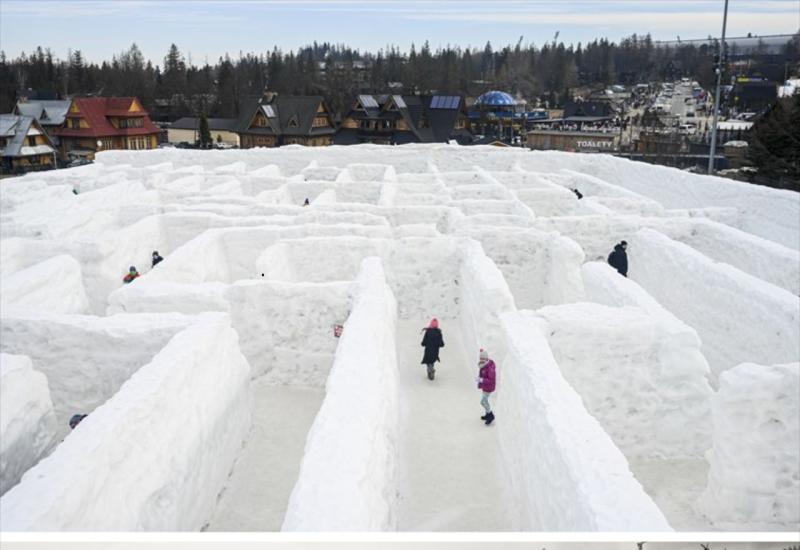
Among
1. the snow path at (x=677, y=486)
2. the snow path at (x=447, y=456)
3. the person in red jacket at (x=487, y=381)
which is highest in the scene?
the person in red jacket at (x=487, y=381)

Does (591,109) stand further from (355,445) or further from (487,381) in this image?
(355,445)

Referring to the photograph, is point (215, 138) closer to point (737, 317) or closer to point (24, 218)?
point (24, 218)

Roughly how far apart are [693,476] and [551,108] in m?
68.7

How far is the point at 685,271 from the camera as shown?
10.3m

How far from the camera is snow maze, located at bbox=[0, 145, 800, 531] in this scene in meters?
4.73

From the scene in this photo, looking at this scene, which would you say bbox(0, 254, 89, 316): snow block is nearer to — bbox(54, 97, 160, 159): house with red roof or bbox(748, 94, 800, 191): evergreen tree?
bbox(748, 94, 800, 191): evergreen tree

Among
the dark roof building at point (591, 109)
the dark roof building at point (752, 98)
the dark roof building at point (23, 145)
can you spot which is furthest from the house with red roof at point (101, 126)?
the dark roof building at point (591, 109)

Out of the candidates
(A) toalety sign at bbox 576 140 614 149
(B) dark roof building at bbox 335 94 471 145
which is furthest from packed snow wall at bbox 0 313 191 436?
(A) toalety sign at bbox 576 140 614 149

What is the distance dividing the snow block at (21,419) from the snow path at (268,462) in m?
1.88

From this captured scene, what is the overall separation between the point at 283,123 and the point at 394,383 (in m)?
38.0

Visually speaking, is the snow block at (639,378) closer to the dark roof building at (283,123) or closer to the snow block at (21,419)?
the snow block at (21,419)

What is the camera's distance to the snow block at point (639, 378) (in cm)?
690

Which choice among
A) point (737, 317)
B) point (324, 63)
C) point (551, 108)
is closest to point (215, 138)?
point (324, 63)

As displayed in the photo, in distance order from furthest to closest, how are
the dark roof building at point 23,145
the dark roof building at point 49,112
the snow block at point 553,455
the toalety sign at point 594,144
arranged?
the toalety sign at point 594,144 → the dark roof building at point 49,112 → the dark roof building at point 23,145 → the snow block at point 553,455
